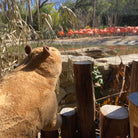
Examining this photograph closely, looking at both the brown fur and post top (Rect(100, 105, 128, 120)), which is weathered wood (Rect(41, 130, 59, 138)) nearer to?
the brown fur

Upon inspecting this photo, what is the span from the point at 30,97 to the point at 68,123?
Answer: 1.74ft

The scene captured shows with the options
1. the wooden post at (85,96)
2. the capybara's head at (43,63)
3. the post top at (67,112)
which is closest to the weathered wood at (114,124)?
the wooden post at (85,96)

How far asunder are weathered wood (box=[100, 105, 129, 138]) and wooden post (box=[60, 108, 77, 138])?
0.24 metres

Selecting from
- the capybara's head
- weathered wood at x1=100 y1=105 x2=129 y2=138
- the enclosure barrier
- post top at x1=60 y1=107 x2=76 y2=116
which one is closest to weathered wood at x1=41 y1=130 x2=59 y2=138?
the enclosure barrier

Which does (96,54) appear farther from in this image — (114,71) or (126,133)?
(126,133)

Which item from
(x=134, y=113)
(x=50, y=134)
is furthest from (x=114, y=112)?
(x=50, y=134)

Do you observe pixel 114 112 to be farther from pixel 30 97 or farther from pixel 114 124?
pixel 30 97

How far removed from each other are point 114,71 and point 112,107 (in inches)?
50.0

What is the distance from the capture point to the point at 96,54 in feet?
10.9

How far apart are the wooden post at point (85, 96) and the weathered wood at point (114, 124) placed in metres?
0.15

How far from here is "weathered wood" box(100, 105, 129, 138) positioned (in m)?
0.89

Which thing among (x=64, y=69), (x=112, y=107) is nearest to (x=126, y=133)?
(x=112, y=107)

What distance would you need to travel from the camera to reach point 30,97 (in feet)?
2.15

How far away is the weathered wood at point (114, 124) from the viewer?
891 millimetres
